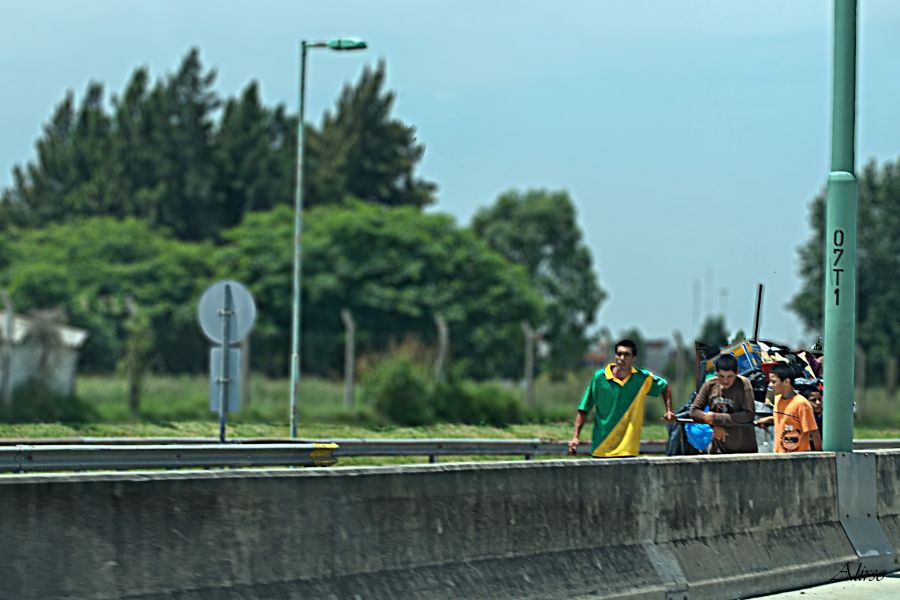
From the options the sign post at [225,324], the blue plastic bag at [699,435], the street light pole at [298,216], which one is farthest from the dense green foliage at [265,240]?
the blue plastic bag at [699,435]

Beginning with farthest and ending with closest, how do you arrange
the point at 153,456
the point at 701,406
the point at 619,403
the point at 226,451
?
1. the point at 226,451
2. the point at 153,456
3. the point at 701,406
4. the point at 619,403

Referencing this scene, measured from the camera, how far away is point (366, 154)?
9300 cm

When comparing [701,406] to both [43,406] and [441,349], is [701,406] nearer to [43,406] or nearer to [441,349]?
[441,349]

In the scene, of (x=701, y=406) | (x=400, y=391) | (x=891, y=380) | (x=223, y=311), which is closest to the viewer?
(x=701, y=406)

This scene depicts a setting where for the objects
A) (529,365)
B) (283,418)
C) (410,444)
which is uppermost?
(529,365)

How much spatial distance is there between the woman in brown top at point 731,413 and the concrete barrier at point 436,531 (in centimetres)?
118

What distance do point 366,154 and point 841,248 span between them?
81.4m

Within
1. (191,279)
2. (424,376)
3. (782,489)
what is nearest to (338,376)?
(191,279)

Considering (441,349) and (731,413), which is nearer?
(731,413)

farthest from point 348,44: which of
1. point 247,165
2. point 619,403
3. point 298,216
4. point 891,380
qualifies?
point 247,165

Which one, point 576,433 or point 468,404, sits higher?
point 576,433

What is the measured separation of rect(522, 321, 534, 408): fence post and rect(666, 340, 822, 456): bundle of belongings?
15.4 metres

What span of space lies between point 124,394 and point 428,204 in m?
56.6

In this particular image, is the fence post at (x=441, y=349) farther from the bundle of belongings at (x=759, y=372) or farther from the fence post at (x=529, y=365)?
the bundle of belongings at (x=759, y=372)
